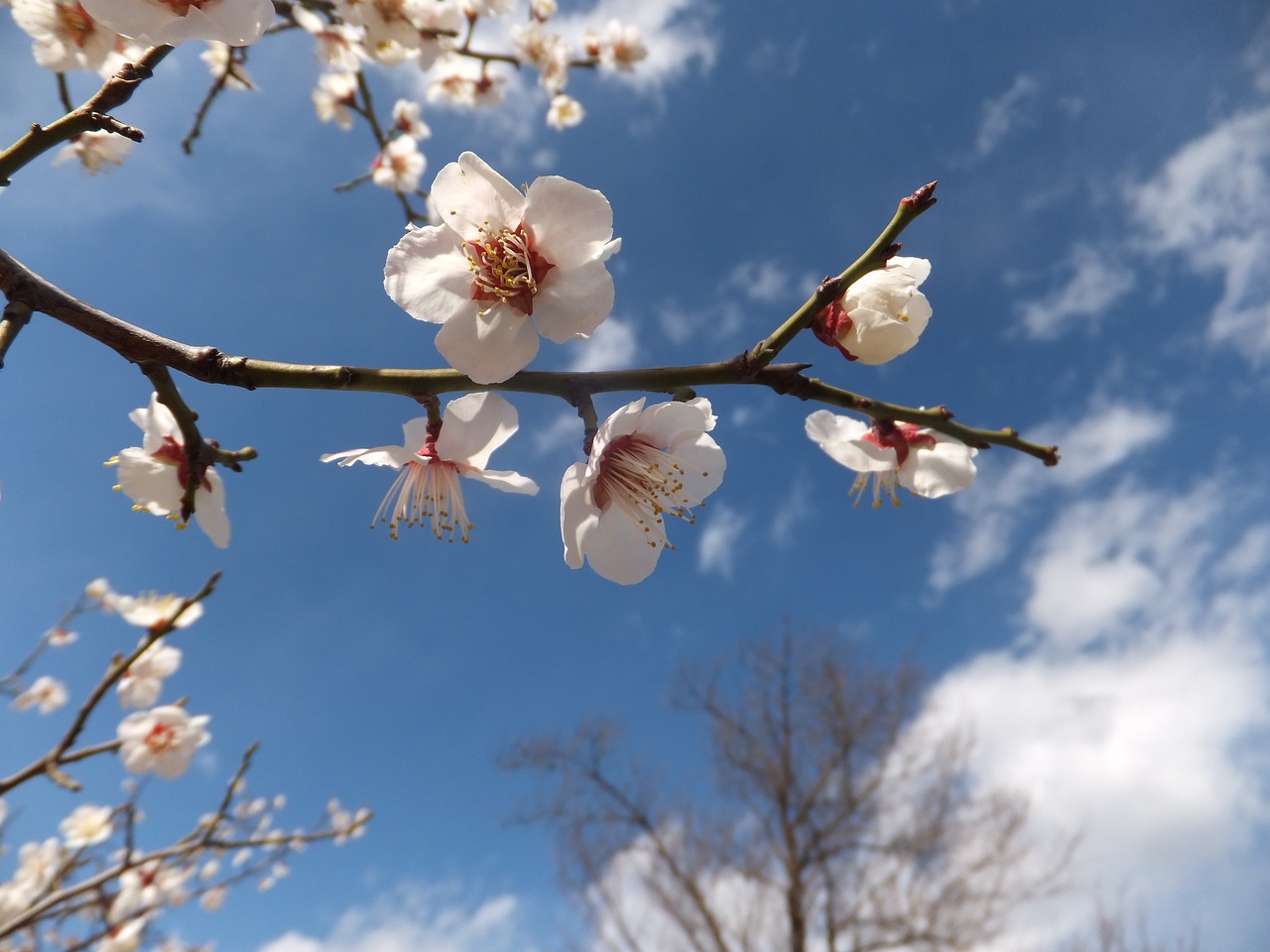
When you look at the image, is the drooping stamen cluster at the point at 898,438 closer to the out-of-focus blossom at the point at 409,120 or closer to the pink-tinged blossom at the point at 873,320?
the pink-tinged blossom at the point at 873,320

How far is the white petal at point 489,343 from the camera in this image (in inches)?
27.2

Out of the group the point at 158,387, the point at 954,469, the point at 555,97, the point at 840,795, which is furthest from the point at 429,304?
the point at 840,795

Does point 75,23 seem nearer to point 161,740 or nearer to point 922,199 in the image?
point 922,199

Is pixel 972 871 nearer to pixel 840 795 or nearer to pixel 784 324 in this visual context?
pixel 840 795

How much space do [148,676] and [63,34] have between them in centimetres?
146

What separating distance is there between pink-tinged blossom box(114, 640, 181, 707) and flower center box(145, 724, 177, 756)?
13 centimetres

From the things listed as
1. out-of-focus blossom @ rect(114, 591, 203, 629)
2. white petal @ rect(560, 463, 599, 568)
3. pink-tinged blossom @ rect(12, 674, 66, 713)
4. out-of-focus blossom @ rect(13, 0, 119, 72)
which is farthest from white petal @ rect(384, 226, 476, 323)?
pink-tinged blossom @ rect(12, 674, 66, 713)

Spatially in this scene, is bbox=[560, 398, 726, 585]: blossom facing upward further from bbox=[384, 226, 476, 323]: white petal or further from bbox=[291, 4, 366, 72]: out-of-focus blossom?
bbox=[291, 4, 366, 72]: out-of-focus blossom

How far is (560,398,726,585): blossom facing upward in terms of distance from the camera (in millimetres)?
798

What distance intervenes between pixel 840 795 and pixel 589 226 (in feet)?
26.6

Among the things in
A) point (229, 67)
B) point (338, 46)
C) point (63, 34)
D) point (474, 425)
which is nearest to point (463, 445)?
point (474, 425)

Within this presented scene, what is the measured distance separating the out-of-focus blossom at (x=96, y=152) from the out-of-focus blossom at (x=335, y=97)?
189cm

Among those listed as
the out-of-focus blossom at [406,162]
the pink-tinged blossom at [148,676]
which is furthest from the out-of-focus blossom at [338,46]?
the pink-tinged blossom at [148,676]

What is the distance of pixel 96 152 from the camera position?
1.81 metres
